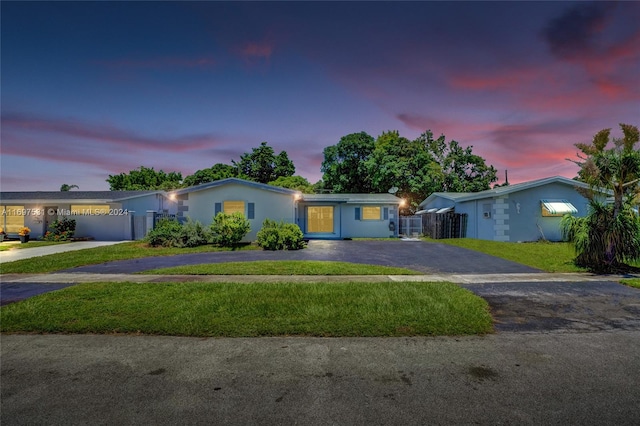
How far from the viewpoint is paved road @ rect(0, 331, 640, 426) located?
2982 millimetres

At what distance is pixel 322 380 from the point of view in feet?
12.0

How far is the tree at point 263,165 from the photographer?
52.7 meters

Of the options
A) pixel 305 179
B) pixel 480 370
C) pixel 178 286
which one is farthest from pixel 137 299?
pixel 305 179

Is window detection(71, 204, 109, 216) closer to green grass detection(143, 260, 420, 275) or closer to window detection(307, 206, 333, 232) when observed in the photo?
window detection(307, 206, 333, 232)

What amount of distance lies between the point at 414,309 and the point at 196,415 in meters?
4.31

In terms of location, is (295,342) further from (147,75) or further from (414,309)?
(147,75)

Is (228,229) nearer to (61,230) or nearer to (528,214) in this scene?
(61,230)

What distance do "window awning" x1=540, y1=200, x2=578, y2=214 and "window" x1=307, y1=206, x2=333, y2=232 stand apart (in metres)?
14.6

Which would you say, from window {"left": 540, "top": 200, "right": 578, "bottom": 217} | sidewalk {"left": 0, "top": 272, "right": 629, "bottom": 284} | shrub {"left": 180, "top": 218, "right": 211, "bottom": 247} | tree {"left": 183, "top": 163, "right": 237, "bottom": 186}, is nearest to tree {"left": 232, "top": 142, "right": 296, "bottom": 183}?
tree {"left": 183, "top": 163, "right": 237, "bottom": 186}

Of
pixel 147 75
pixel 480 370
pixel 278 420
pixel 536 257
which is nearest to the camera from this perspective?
pixel 278 420

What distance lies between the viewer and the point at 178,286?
26.9ft

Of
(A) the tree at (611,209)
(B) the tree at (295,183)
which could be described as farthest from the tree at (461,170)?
(A) the tree at (611,209)

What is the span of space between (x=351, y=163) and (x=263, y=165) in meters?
18.5

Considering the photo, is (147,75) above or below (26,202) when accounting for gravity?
above
